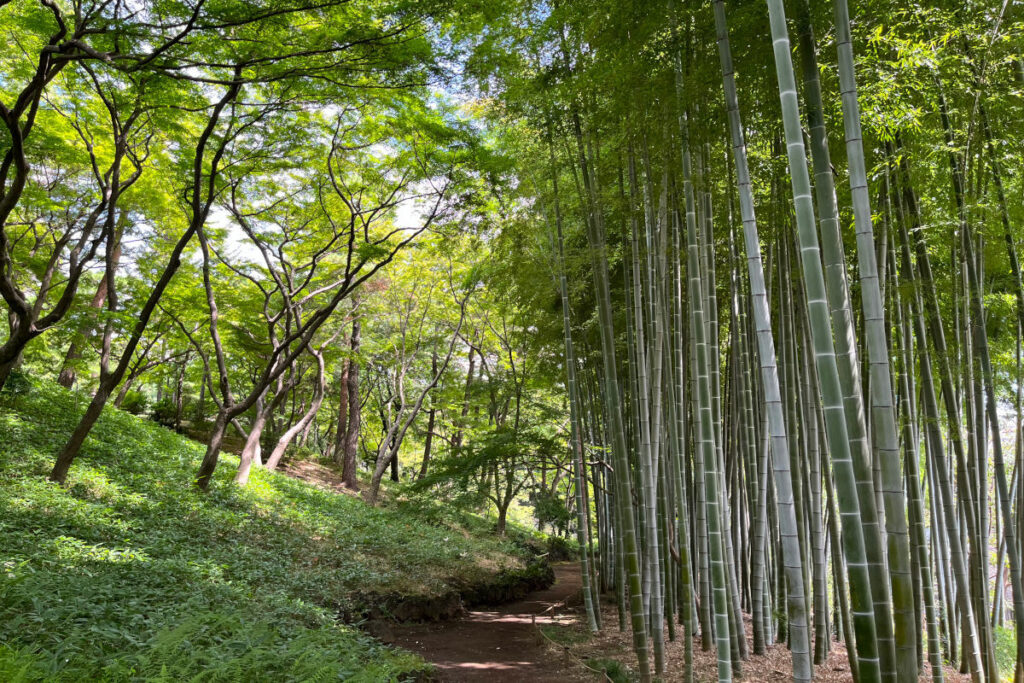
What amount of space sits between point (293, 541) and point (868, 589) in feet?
20.2

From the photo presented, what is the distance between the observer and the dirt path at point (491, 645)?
486 cm

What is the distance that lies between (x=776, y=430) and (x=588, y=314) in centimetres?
500

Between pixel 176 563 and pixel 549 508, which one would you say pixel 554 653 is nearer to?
pixel 549 508

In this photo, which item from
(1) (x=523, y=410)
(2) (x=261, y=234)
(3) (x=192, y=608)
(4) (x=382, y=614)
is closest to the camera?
(3) (x=192, y=608)

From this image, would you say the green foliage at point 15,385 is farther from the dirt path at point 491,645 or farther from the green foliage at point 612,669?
the green foliage at point 612,669

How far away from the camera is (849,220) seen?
3.99 m

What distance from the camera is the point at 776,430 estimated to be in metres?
2.31

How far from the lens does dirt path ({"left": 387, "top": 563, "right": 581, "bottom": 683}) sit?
15.9 ft

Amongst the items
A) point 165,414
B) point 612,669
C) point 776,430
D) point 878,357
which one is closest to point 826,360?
point 878,357

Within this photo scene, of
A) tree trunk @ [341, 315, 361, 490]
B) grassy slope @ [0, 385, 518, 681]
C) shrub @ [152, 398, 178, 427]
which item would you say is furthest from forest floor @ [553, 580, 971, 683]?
shrub @ [152, 398, 178, 427]

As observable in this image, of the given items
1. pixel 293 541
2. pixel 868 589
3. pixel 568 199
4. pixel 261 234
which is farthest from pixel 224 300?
pixel 868 589

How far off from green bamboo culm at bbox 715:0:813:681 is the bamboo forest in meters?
0.02

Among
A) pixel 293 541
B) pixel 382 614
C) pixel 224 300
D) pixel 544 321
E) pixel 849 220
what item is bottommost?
pixel 382 614

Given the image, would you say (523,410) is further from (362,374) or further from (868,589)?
(868,589)
